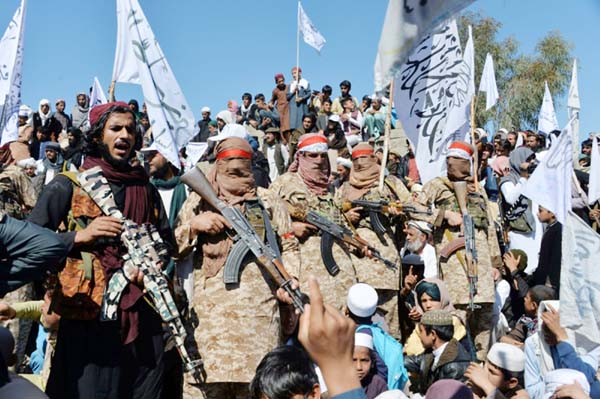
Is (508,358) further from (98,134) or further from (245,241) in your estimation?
(98,134)

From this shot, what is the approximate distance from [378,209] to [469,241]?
1.07 meters

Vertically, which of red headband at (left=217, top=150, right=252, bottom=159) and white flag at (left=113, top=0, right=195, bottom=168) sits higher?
white flag at (left=113, top=0, right=195, bottom=168)

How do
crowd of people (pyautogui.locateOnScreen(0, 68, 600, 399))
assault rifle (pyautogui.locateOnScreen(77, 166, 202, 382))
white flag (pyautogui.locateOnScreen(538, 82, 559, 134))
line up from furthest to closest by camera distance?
white flag (pyautogui.locateOnScreen(538, 82, 559, 134)) < assault rifle (pyautogui.locateOnScreen(77, 166, 202, 382)) < crowd of people (pyautogui.locateOnScreen(0, 68, 600, 399))

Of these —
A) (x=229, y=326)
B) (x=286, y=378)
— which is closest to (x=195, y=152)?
(x=229, y=326)

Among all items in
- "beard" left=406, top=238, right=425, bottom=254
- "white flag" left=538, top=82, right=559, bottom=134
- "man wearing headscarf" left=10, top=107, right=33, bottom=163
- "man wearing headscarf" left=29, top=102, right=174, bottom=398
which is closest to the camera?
"man wearing headscarf" left=29, top=102, right=174, bottom=398

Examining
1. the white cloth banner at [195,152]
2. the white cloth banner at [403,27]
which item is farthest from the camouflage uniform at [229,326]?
the white cloth banner at [195,152]

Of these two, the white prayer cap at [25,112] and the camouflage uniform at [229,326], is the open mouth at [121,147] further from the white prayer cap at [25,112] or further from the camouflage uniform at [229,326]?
the white prayer cap at [25,112]

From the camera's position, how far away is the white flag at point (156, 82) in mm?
6234

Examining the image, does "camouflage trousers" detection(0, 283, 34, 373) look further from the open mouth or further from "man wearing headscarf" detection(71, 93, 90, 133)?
"man wearing headscarf" detection(71, 93, 90, 133)

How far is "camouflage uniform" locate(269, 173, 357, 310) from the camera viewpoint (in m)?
6.62

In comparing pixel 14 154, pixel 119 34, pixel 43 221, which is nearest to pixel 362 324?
pixel 43 221

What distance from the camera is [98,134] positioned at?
186 inches

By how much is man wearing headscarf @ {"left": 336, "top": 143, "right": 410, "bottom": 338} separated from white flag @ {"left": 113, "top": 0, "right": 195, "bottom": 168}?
6.25 feet

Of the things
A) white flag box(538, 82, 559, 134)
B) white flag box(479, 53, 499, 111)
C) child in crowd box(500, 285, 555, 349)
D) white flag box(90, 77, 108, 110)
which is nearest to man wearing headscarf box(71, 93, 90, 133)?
white flag box(90, 77, 108, 110)
